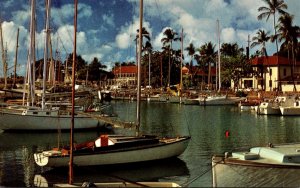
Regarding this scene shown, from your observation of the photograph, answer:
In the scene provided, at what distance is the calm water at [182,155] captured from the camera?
25.8 m

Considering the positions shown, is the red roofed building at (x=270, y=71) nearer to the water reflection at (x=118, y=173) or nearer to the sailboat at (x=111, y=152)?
the sailboat at (x=111, y=152)

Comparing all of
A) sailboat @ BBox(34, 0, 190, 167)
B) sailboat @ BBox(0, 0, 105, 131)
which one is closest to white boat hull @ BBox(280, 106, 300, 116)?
sailboat @ BBox(0, 0, 105, 131)

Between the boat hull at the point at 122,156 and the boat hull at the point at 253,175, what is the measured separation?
8.59m

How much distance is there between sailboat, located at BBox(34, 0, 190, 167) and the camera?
1036 inches

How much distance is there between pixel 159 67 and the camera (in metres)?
145

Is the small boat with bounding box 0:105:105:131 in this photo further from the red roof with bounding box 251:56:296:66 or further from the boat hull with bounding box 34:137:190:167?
the red roof with bounding box 251:56:296:66

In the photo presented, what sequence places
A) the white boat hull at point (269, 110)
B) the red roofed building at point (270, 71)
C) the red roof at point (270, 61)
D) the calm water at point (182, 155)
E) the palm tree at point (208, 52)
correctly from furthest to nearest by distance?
the palm tree at point (208, 52), the red roof at point (270, 61), the red roofed building at point (270, 71), the white boat hull at point (269, 110), the calm water at point (182, 155)

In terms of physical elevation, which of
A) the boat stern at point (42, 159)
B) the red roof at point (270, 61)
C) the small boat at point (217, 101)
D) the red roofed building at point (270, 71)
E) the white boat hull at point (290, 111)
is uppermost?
the red roof at point (270, 61)

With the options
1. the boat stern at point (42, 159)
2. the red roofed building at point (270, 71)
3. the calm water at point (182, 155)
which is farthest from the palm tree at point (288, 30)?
the boat stern at point (42, 159)

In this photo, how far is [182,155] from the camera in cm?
3275

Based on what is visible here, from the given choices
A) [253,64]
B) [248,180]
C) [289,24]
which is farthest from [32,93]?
[253,64]

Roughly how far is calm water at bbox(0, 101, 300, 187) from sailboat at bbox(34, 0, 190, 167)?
0.54 meters

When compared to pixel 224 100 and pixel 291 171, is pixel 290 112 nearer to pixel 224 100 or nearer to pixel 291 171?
pixel 224 100

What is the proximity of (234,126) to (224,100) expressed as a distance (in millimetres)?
42955
